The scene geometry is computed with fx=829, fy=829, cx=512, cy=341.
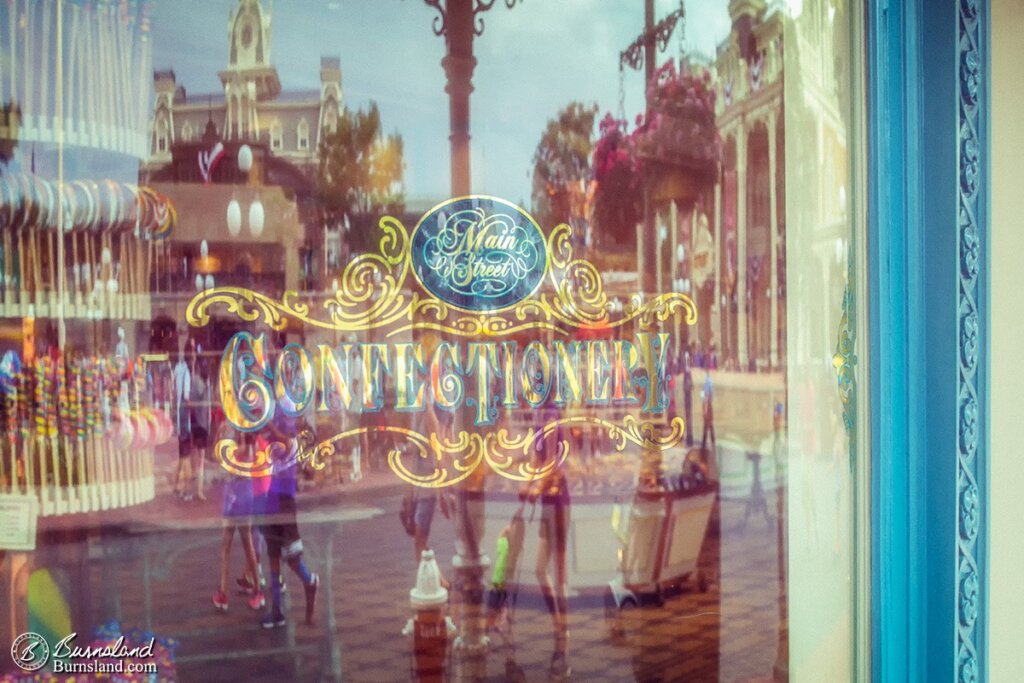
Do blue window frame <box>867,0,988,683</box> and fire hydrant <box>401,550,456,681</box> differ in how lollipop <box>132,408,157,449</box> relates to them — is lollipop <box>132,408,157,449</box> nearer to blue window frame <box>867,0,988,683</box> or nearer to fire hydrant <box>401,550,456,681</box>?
fire hydrant <box>401,550,456,681</box>

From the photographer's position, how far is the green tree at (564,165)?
9.88ft

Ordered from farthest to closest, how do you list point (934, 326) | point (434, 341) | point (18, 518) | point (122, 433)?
point (434, 341) < point (122, 433) < point (18, 518) < point (934, 326)

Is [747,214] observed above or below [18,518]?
above

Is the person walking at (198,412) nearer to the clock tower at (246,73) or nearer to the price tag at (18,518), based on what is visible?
the price tag at (18,518)

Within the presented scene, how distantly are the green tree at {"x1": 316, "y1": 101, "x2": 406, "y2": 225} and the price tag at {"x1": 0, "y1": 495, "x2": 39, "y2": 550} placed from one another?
1274 millimetres

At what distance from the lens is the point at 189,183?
108 inches

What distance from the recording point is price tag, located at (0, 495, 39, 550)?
8.20ft

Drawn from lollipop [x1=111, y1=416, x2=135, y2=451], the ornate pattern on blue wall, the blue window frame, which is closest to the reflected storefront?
lollipop [x1=111, y1=416, x2=135, y2=451]

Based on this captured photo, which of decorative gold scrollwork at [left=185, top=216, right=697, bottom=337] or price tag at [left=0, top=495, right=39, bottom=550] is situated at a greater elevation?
decorative gold scrollwork at [left=185, top=216, right=697, bottom=337]

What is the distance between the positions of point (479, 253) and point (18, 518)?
65.1 inches

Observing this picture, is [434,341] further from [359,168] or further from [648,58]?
[648,58]

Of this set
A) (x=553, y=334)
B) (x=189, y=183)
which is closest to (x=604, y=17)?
(x=553, y=334)

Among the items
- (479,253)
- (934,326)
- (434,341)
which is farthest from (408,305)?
(934,326)

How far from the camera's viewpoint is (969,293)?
7.06ft
